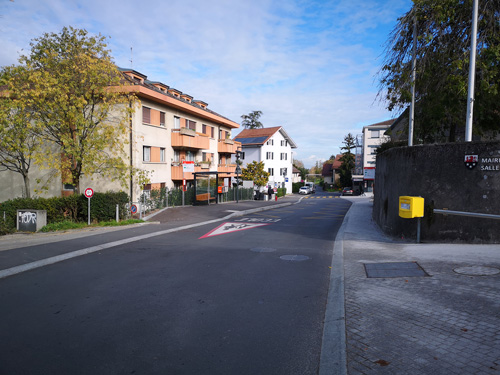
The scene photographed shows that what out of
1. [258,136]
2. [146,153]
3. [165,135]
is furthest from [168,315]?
[258,136]

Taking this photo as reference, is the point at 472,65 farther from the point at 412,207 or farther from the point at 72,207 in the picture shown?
the point at 72,207

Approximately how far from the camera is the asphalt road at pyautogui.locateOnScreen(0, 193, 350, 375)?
3607mm

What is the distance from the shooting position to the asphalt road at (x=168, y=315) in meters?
3.61

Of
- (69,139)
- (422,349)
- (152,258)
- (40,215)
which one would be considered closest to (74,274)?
(152,258)

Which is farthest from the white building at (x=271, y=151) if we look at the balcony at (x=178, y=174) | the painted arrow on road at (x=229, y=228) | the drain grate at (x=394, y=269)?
the drain grate at (x=394, y=269)

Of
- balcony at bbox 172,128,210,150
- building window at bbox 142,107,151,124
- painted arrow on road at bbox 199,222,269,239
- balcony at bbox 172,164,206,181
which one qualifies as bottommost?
painted arrow on road at bbox 199,222,269,239

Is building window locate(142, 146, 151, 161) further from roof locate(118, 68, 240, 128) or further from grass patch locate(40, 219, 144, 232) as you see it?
grass patch locate(40, 219, 144, 232)

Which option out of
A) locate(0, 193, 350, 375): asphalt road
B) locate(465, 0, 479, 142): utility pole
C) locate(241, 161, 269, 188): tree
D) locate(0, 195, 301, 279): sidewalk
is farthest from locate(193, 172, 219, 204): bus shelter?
locate(241, 161, 269, 188): tree

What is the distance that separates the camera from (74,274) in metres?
7.23

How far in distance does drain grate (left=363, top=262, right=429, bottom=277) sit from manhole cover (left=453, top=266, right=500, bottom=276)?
615 mm

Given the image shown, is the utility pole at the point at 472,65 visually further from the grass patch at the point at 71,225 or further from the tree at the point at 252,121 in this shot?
the tree at the point at 252,121

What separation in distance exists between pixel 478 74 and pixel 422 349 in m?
11.6

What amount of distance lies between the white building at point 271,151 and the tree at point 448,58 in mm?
48326

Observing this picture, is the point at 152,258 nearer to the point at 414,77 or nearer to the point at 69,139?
the point at 414,77
